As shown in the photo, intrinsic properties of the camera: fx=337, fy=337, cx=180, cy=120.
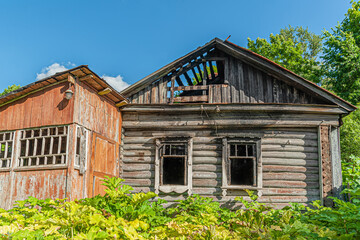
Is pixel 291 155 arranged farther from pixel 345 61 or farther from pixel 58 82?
pixel 345 61

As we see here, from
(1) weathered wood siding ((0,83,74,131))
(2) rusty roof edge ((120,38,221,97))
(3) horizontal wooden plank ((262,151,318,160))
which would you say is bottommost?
(3) horizontal wooden plank ((262,151,318,160))

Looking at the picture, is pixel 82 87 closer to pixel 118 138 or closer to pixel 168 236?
pixel 118 138

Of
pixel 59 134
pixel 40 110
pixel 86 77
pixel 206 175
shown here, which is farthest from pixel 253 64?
pixel 40 110

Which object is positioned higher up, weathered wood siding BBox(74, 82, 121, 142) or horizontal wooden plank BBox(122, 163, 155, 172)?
weathered wood siding BBox(74, 82, 121, 142)

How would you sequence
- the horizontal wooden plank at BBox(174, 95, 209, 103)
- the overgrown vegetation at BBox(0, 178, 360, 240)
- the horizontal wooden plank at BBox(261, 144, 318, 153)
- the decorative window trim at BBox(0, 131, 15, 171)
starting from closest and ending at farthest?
the overgrown vegetation at BBox(0, 178, 360, 240) < the decorative window trim at BBox(0, 131, 15, 171) < the horizontal wooden plank at BBox(261, 144, 318, 153) < the horizontal wooden plank at BBox(174, 95, 209, 103)

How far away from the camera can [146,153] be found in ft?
36.3

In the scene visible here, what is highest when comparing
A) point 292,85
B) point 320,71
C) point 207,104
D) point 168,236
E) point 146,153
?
point 320,71

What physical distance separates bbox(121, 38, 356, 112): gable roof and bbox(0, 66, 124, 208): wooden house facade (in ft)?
4.79

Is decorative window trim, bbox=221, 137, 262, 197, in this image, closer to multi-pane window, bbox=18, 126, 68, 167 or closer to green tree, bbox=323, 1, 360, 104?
multi-pane window, bbox=18, 126, 68, 167

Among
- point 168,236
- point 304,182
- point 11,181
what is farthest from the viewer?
point 304,182

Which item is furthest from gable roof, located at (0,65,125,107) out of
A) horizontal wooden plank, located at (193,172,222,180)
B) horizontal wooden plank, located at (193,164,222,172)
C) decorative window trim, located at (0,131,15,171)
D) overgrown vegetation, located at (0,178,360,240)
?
overgrown vegetation, located at (0,178,360,240)

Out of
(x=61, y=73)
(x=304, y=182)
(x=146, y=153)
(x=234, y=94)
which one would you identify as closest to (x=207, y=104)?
(x=234, y=94)

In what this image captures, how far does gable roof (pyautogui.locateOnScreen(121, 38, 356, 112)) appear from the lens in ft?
34.4

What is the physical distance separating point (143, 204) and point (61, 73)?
4771 mm
